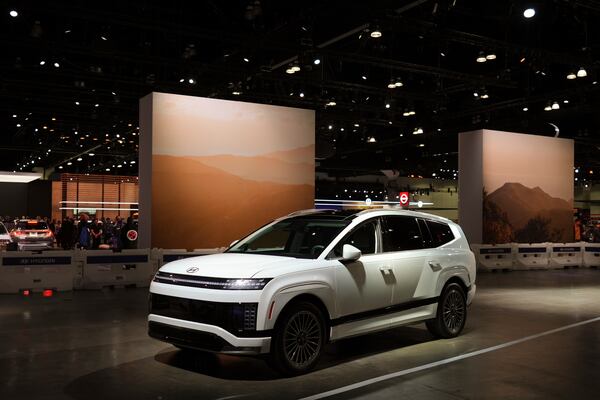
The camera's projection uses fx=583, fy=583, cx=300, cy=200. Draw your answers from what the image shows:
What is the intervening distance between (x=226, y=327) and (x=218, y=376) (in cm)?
72

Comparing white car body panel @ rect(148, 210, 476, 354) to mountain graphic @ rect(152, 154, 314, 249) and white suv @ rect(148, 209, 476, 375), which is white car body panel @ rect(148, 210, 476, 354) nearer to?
white suv @ rect(148, 209, 476, 375)

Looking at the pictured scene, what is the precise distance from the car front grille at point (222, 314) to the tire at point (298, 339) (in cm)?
29

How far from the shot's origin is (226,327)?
593 centimetres

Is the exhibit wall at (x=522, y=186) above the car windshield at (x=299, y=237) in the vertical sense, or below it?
above

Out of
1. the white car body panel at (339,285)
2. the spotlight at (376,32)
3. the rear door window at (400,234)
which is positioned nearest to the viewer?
the white car body panel at (339,285)

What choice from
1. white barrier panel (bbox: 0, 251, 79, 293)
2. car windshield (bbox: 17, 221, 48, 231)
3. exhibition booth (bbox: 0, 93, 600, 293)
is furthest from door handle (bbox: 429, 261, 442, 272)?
car windshield (bbox: 17, 221, 48, 231)

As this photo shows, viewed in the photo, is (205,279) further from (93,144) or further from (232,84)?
(93,144)

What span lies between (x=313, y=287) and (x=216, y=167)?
9.71m

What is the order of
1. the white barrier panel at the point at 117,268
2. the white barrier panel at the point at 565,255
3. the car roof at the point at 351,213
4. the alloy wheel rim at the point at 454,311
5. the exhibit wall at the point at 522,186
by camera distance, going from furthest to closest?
the white barrier panel at the point at 565,255
the exhibit wall at the point at 522,186
the white barrier panel at the point at 117,268
the alloy wheel rim at the point at 454,311
the car roof at the point at 351,213

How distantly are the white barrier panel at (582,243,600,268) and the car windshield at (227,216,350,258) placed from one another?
1795 cm

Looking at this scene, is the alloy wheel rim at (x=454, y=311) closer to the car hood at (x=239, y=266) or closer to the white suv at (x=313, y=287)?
the white suv at (x=313, y=287)

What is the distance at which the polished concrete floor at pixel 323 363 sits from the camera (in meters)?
5.77

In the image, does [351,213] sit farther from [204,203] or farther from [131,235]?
[131,235]

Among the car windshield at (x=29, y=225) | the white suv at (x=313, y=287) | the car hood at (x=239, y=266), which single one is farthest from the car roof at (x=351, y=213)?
the car windshield at (x=29, y=225)
